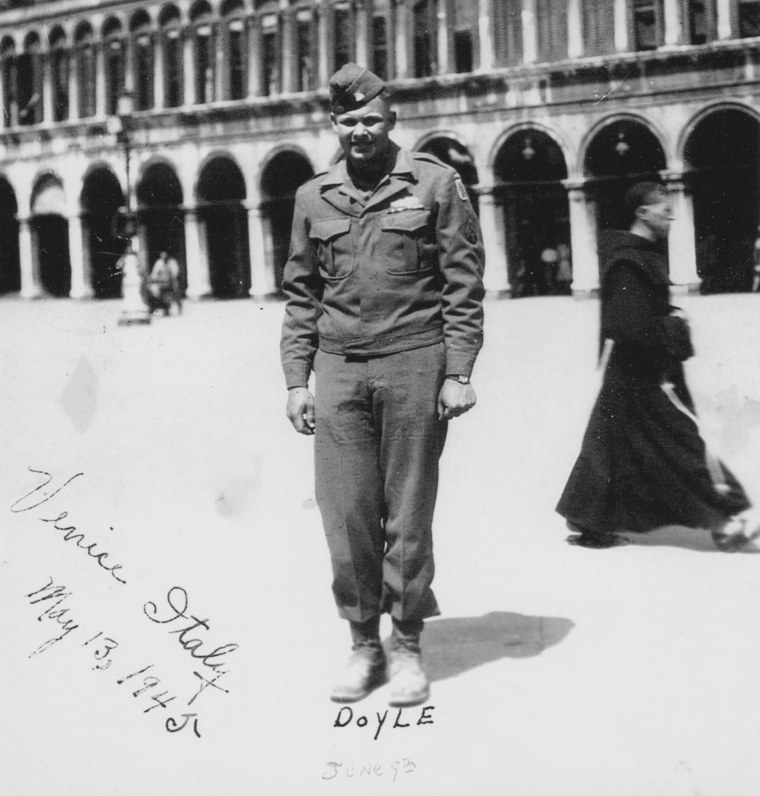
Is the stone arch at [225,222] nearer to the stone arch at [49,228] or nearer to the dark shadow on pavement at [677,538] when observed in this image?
the stone arch at [49,228]

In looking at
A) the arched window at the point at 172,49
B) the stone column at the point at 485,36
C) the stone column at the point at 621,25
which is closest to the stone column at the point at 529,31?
the stone column at the point at 485,36

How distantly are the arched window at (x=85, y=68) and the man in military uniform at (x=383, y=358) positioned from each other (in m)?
10.8

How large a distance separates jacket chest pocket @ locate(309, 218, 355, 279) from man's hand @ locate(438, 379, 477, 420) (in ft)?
A: 1.86

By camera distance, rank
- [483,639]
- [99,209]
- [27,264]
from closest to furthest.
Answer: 1. [483,639]
2. [27,264]
3. [99,209]

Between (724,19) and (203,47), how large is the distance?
8.54 m

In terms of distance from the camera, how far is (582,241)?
1809 cm

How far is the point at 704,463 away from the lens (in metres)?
5.41

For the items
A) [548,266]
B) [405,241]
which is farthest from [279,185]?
[405,241]

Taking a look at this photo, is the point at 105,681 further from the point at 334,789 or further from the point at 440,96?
the point at 440,96

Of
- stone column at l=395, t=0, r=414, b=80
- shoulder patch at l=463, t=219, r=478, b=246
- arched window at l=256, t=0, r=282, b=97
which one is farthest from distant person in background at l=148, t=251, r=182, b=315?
shoulder patch at l=463, t=219, r=478, b=246

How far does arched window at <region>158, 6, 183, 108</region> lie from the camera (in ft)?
49.4

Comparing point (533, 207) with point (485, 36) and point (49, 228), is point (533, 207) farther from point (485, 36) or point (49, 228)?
point (49, 228)

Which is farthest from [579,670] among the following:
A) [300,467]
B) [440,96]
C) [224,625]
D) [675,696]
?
[440,96]

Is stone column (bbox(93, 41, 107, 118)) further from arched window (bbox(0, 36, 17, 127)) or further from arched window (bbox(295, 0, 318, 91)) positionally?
arched window (bbox(0, 36, 17, 127))
